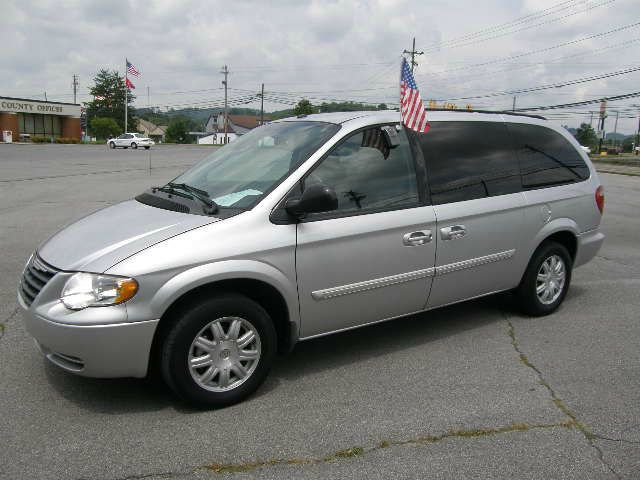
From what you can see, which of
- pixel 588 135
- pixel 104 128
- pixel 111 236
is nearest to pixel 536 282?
pixel 111 236

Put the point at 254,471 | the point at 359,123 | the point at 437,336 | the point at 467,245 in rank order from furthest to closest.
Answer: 1. the point at 437,336
2. the point at 467,245
3. the point at 359,123
4. the point at 254,471

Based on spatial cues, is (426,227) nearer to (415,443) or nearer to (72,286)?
(415,443)

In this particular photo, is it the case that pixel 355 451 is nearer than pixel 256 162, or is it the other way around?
pixel 355 451

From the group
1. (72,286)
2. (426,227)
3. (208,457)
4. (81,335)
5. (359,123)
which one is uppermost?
(359,123)

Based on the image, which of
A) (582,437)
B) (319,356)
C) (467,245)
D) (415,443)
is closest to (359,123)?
(467,245)

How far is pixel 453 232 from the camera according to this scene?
4.30 m

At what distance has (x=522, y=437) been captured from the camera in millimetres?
3201

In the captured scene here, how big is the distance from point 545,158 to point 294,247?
278 cm

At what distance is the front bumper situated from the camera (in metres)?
3.10

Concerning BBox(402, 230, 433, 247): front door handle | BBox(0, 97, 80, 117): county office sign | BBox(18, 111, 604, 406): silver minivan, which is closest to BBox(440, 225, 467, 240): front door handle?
BBox(18, 111, 604, 406): silver minivan

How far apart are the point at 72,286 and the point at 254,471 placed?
4.56ft

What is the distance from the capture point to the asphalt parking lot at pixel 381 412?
2920 millimetres

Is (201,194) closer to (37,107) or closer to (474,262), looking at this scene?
(474,262)

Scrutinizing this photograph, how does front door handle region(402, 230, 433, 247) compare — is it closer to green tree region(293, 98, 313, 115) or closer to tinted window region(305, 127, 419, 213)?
tinted window region(305, 127, 419, 213)
